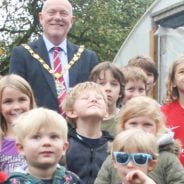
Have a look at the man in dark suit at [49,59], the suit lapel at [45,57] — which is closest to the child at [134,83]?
the man in dark suit at [49,59]

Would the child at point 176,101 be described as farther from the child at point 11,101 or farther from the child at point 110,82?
the child at point 11,101

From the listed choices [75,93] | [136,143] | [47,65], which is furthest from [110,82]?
[136,143]

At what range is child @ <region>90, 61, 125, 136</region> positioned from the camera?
5.66 meters

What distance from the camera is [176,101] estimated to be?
5688 mm

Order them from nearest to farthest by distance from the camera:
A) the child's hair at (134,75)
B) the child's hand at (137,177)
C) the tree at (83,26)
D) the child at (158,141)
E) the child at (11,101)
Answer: the child's hand at (137,177) → the child at (158,141) → the child at (11,101) → the child's hair at (134,75) → the tree at (83,26)

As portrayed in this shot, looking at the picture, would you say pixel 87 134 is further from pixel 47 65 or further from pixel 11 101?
pixel 47 65

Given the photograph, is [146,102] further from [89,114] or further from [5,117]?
[5,117]

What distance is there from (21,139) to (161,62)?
21.5ft

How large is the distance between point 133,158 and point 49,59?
2.34 m

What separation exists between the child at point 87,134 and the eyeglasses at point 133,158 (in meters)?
0.93

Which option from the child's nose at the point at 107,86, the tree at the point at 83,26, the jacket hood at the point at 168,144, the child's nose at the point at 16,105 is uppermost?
the tree at the point at 83,26

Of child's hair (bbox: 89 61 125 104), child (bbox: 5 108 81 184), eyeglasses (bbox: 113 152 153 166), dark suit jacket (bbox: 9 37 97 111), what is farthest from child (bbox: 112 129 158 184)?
dark suit jacket (bbox: 9 37 97 111)

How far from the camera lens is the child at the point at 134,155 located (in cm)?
392

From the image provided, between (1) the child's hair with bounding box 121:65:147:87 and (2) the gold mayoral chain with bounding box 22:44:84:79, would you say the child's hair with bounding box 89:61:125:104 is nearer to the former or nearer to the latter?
(1) the child's hair with bounding box 121:65:147:87
